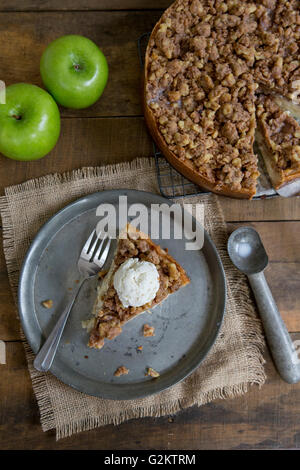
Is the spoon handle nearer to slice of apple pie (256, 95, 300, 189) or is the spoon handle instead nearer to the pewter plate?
the pewter plate

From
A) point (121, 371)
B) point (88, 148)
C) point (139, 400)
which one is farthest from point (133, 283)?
point (88, 148)

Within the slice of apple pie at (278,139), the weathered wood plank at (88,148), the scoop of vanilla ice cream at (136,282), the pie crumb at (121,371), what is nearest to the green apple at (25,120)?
the weathered wood plank at (88,148)

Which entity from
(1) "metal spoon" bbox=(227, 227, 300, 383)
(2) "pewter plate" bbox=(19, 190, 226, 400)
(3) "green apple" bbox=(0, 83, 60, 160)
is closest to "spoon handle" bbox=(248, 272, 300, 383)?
(1) "metal spoon" bbox=(227, 227, 300, 383)

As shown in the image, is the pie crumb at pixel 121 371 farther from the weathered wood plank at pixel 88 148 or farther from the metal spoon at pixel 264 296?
the weathered wood plank at pixel 88 148

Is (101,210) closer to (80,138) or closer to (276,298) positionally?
(80,138)
